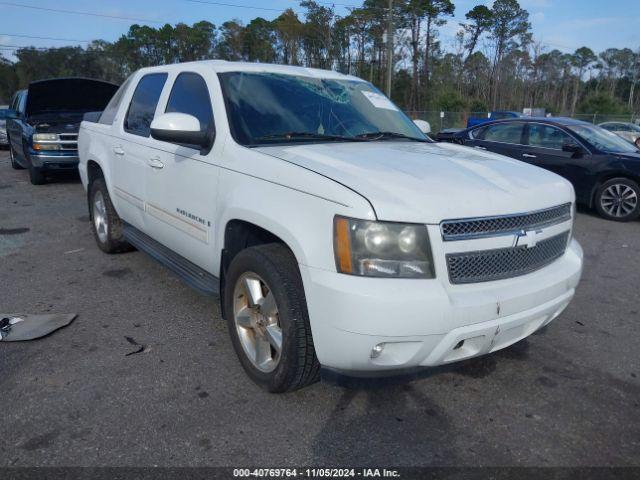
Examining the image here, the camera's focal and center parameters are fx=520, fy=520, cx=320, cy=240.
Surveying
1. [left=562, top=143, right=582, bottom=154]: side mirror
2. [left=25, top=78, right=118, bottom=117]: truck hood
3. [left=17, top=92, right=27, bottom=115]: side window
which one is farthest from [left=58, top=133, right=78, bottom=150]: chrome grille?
[left=562, top=143, right=582, bottom=154]: side mirror

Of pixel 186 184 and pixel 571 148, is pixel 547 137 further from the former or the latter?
pixel 186 184

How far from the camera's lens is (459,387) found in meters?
3.03

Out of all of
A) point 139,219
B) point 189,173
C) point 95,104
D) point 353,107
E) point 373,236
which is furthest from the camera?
point 95,104

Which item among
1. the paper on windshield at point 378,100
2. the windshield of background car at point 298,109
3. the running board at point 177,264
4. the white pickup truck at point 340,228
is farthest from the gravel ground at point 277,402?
the paper on windshield at point 378,100

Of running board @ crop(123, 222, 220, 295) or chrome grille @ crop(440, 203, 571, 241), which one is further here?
running board @ crop(123, 222, 220, 295)

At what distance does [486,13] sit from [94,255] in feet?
191

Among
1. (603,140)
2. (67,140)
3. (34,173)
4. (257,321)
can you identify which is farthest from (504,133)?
(34,173)

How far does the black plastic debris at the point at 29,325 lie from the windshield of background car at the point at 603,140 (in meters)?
7.92

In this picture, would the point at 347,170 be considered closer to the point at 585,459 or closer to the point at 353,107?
the point at 353,107

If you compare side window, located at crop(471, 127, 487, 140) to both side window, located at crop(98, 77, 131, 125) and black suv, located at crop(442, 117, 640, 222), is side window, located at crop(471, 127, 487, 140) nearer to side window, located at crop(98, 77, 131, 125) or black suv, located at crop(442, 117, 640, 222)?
black suv, located at crop(442, 117, 640, 222)

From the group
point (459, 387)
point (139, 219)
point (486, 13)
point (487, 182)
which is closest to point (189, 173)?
point (139, 219)

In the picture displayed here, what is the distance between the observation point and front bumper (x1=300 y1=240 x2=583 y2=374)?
2.24 m

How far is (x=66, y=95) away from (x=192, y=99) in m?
9.00

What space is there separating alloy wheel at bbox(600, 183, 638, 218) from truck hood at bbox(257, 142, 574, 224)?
18.8ft
